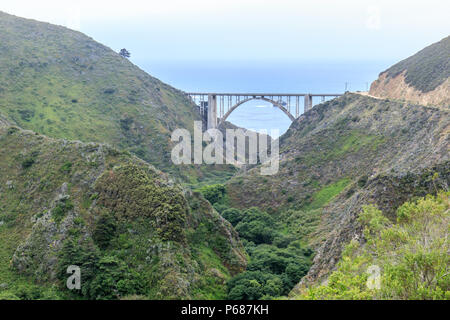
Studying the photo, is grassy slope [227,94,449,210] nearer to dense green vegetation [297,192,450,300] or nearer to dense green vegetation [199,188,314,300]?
dense green vegetation [199,188,314,300]

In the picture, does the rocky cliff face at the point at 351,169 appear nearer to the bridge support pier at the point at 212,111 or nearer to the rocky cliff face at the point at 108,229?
the rocky cliff face at the point at 108,229

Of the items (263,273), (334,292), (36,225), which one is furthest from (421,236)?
(36,225)
